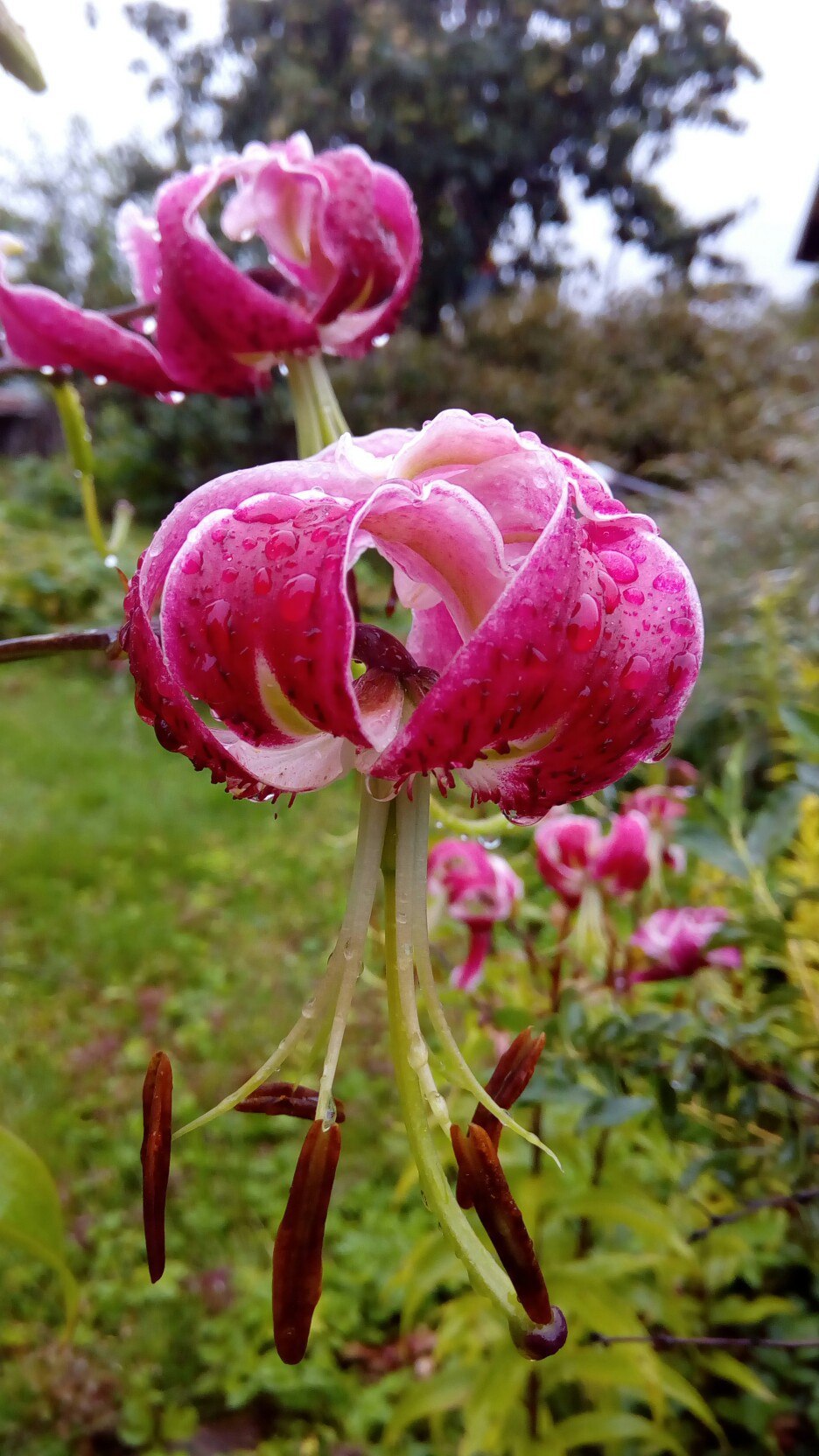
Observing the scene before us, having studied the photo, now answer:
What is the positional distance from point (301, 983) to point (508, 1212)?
57.2 inches

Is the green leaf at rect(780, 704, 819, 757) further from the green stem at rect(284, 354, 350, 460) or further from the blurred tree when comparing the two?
the blurred tree

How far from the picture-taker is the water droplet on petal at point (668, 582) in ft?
0.90

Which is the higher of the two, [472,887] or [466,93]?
[466,93]

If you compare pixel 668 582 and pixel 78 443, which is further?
pixel 78 443

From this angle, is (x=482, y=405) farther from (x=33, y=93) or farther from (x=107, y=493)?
(x=33, y=93)

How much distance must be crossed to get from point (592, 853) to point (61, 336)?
19.7 inches

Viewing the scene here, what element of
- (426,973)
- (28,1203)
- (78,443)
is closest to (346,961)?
(426,973)

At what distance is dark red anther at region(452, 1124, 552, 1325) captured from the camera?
0.30m

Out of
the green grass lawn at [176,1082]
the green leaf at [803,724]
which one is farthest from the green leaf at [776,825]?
the green grass lawn at [176,1082]

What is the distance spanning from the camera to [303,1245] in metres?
0.31

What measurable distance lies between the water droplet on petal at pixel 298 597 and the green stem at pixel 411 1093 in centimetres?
9

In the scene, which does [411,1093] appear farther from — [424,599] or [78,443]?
[78,443]

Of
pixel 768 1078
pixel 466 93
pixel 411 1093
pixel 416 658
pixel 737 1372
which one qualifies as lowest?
pixel 737 1372

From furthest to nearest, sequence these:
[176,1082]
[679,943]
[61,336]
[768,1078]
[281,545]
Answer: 1. [176,1082]
2. [679,943]
3. [768,1078]
4. [61,336]
5. [281,545]
